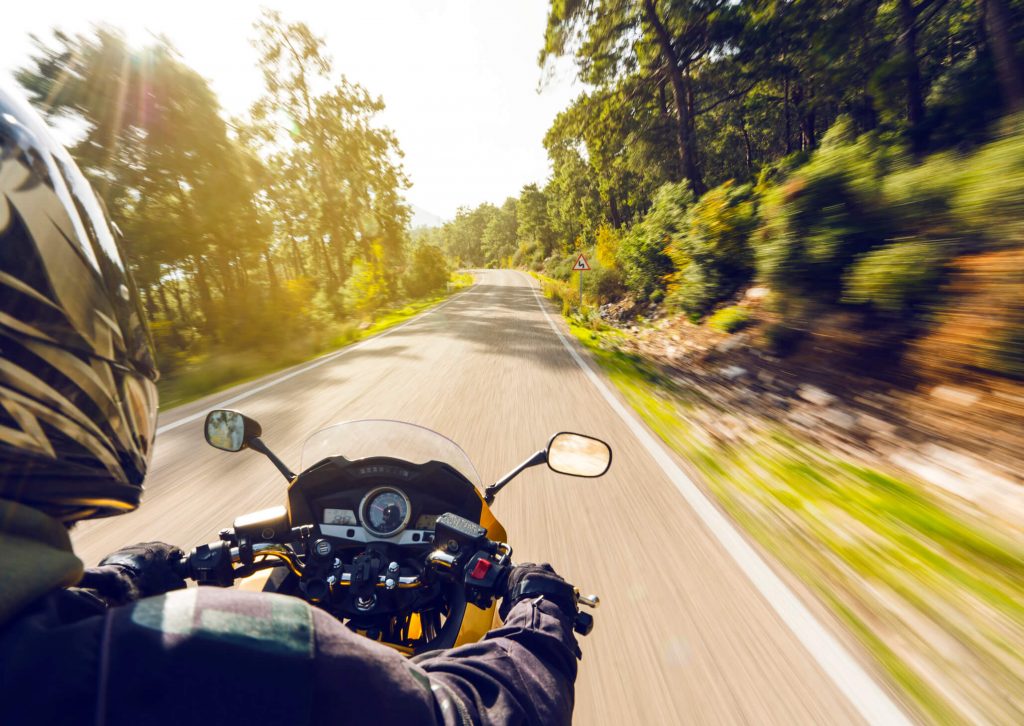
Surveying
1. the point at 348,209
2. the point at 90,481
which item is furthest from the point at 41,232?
the point at 348,209

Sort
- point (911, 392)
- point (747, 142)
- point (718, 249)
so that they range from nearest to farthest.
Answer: point (911, 392) < point (718, 249) < point (747, 142)

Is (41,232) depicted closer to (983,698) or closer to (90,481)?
(90,481)

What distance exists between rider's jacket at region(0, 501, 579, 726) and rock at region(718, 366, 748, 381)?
7.13 m

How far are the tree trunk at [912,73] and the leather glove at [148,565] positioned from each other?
11776mm

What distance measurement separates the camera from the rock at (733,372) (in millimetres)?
6906

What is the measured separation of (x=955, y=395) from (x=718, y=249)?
6990mm

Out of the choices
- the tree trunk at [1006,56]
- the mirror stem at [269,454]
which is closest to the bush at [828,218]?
the tree trunk at [1006,56]

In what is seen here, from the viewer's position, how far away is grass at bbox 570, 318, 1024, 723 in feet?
6.00

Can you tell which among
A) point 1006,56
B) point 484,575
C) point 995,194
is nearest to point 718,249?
point 1006,56

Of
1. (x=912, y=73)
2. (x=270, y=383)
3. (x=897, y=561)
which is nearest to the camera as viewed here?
(x=897, y=561)

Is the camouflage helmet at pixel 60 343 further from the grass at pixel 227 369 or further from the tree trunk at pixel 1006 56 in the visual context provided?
the tree trunk at pixel 1006 56

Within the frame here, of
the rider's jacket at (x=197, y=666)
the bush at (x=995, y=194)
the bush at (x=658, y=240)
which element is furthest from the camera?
the bush at (x=658, y=240)

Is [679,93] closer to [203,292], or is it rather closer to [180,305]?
[203,292]

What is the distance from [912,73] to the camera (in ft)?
32.1
